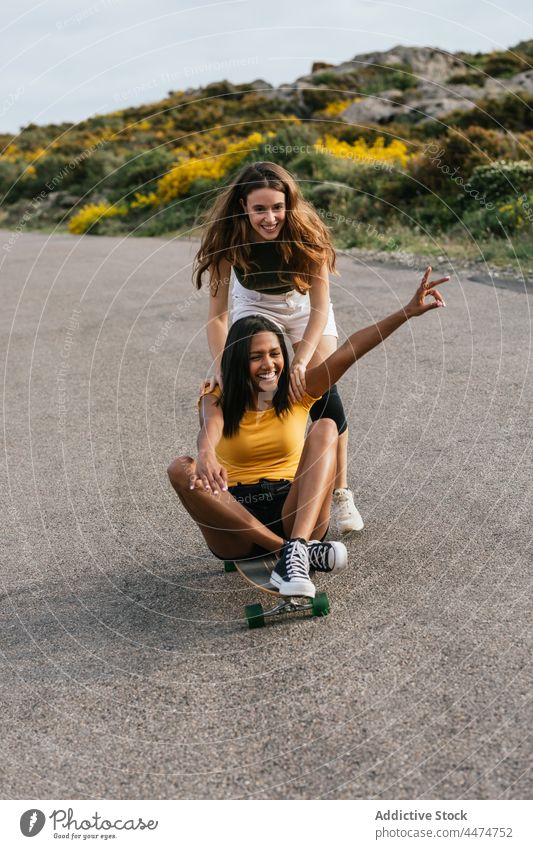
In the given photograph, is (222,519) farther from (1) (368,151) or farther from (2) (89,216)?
(2) (89,216)

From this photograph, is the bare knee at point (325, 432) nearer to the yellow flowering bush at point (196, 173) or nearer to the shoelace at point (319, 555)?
the shoelace at point (319, 555)

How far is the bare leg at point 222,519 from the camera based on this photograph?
3977mm

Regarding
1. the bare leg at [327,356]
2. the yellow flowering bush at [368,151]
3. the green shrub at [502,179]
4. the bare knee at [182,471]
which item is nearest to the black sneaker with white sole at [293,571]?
the bare knee at [182,471]

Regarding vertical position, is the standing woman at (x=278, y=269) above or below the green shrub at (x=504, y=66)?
below

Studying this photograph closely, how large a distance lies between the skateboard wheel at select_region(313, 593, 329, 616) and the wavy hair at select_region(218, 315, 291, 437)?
87 centimetres

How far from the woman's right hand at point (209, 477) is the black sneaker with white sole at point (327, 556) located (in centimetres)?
45

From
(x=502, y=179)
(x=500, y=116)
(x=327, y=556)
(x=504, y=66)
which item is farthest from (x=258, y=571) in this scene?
(x=504, y=66)

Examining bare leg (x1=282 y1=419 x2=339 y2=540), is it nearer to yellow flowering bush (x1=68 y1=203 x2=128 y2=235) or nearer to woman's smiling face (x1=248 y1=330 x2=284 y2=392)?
woman's smiling face (x1=248 y1=330 x2=284 y2=392)

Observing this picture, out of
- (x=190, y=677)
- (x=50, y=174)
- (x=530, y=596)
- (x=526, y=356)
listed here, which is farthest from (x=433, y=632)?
(x=50, y=174)

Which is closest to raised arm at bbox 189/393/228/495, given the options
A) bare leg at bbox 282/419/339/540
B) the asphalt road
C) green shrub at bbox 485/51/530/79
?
bare leg at bbox 282/419/339/540

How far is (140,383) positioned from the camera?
813 centimetres

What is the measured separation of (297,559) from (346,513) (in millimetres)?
837

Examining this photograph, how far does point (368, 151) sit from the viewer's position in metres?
18.4

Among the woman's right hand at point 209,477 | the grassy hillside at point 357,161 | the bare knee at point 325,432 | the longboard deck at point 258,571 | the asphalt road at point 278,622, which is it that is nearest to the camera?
the asphalt road at point 278,622
